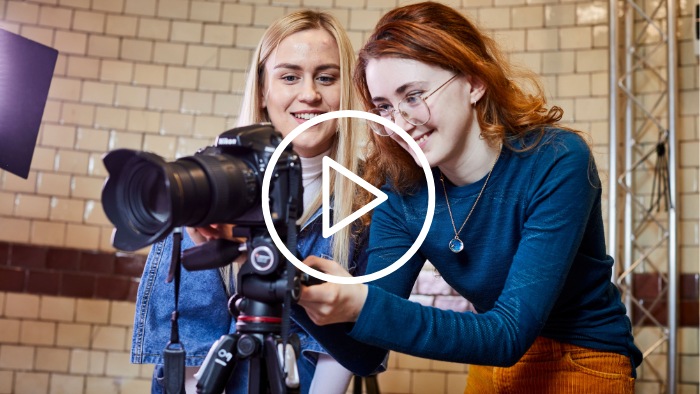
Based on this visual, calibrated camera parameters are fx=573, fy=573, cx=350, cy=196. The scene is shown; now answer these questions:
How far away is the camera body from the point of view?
744 millimetres

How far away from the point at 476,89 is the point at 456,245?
312 mm

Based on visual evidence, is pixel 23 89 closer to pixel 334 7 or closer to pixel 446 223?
pixel 446 223

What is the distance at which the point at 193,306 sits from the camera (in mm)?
1349

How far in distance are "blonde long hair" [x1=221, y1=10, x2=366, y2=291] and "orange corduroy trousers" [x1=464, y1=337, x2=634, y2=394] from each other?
45 centimetres

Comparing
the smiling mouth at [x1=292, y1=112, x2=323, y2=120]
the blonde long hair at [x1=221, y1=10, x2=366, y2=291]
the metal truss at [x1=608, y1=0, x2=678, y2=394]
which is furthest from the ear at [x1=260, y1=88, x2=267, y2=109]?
the metal truss at [x1=608, y1=0, x2=678, y2=394]

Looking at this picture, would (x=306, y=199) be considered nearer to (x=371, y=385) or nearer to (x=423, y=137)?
(x=423, y=137)

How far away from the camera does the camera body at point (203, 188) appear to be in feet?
2.44

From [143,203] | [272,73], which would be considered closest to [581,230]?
[143,203]

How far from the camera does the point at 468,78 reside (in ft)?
3.67

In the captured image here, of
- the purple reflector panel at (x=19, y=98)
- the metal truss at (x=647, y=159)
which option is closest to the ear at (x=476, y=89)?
the purple reflector panel at (x=19, y=98)

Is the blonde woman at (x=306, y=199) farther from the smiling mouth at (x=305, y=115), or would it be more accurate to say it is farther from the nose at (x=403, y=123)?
the nose at (x=403, y=123)

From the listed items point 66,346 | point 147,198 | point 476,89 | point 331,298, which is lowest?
point 66,346

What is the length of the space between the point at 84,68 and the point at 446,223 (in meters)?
2.60

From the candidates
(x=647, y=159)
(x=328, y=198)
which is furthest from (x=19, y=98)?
(x=647, y=159)
